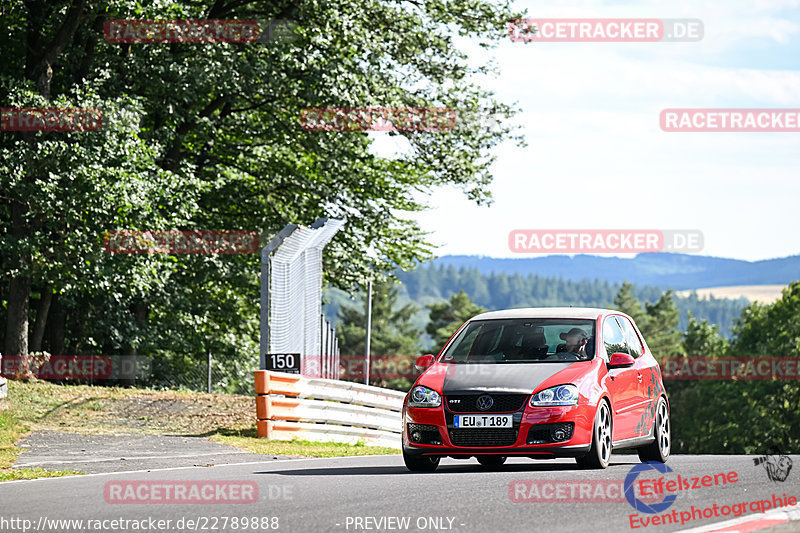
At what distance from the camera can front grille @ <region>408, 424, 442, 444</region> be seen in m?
11.0

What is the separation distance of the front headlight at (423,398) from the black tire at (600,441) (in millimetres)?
1494

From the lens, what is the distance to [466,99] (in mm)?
29953

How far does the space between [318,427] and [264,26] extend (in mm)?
11793

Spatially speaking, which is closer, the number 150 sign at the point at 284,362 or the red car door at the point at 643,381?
the red car door at the point at 643,381

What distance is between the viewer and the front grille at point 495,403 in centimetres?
1074

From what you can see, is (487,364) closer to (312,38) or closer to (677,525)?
(677,525)

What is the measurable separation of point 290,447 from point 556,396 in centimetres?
679

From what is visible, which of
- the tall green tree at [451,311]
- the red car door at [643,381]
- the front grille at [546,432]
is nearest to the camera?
the front grille at [546,432]

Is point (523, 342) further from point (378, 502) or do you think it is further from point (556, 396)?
point (378, 502)

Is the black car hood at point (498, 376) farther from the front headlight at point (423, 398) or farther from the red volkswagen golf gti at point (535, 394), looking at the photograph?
the front headlight at point (423, 398)
